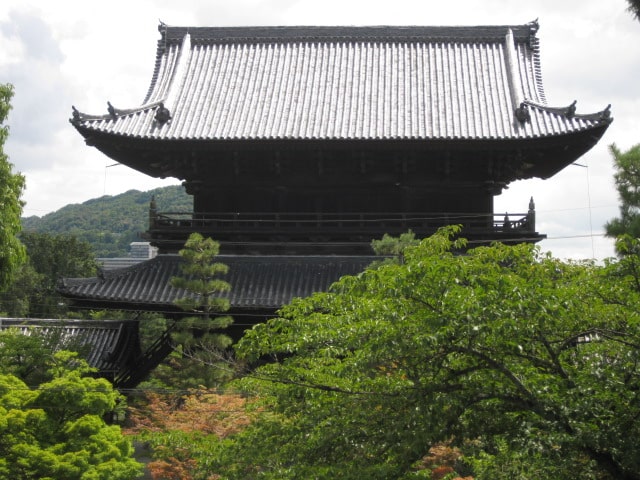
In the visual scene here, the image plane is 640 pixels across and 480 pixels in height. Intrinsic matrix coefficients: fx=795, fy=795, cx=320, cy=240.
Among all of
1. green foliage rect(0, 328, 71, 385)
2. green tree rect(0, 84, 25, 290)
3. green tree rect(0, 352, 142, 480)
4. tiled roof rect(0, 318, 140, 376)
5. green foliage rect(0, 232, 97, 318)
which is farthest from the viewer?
green foliage rect(0, 232, 97, 318)

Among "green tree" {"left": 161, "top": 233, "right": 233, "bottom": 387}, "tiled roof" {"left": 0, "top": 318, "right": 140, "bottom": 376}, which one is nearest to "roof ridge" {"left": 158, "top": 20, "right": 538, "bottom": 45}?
"tiled roof" {"left": 0, "top": 318, "right": 140, "bottom": 376}

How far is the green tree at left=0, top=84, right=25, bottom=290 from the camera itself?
47.9 ft

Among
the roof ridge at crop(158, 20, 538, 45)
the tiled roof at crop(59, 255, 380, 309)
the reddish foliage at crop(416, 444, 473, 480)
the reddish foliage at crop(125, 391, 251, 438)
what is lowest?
the reddish foliage at crop(416, 444, 473, 480)

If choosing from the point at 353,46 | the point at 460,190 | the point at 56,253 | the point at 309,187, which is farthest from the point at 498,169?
the point at 56,253

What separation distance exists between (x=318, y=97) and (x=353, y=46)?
335 cm

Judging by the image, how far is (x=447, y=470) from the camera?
11312mm

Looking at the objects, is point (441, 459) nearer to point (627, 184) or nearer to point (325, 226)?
point (627, 184)

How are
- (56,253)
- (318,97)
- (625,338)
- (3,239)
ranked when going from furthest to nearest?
(56,253) < (318,97) < (3,239) < (625,338)

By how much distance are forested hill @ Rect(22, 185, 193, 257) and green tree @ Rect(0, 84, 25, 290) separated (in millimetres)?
64645

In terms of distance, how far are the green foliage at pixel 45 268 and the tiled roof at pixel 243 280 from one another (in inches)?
1009

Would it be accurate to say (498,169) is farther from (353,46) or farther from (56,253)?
(56,253)

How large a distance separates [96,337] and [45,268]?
29729 millimetres

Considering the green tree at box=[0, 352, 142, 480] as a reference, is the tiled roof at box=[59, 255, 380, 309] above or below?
above

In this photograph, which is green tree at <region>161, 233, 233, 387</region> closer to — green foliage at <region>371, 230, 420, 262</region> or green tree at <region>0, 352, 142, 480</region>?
green tree at <region>0, 352, 142, 480</region>
